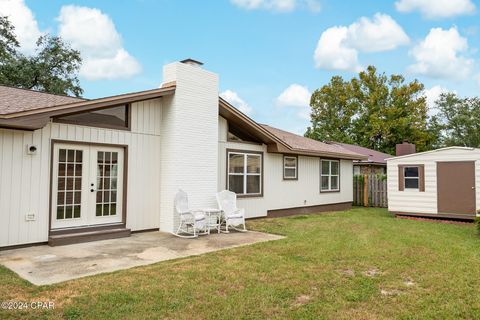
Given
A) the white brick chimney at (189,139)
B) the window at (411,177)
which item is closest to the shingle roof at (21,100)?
the white brick chimney at (189,139)

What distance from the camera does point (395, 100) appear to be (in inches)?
1296

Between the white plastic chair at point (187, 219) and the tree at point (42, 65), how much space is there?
17419 mm

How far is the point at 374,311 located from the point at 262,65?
Answer: 14.6 m

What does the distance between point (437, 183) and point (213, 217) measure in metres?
7.20

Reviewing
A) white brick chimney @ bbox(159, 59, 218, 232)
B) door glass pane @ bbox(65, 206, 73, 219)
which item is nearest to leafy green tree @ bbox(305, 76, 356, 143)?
white brick chimney @ bbox(159, 59, 218, 232)

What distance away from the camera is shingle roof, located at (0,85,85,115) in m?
6.36

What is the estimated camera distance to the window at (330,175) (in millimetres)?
14377

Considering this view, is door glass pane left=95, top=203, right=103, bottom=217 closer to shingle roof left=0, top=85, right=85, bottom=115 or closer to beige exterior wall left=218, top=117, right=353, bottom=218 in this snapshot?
shingle roof left=0, top=85, right=85, bottom=115

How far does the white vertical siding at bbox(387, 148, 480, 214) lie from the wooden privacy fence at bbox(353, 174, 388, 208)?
3585 mm

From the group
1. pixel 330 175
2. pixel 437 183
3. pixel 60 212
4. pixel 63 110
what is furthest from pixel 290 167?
pixel 63 110

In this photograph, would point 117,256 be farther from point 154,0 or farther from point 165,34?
point 165,34

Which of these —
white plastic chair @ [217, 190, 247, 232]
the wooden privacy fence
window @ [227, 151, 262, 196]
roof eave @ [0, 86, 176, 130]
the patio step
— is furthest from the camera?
the wooden privacy fence

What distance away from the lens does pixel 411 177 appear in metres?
11.9

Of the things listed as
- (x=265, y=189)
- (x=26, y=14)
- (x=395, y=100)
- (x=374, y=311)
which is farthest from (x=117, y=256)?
(x=395, y=100)
